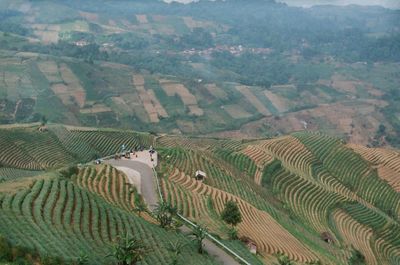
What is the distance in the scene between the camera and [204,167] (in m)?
56.9

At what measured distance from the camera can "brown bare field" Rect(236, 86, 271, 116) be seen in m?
165

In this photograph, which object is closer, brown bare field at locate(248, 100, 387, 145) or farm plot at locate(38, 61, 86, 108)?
farm plot at locate(38, 61, 86, 108)

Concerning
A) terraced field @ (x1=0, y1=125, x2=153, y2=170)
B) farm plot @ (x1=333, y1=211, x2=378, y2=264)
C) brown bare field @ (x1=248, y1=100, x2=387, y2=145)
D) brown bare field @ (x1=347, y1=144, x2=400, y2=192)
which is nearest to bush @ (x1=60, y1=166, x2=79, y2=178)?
terraced field @ (x1=0, y1=125, x2=153, y2=170)

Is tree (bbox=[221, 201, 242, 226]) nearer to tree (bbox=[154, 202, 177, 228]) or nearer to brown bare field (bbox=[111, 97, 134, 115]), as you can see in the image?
tree (bbox=[154, 202, 177, 228])

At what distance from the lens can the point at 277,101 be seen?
178 metres

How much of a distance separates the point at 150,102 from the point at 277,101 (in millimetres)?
50950

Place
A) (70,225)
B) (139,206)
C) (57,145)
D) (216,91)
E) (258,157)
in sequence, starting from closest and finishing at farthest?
(70,225) → (139,206) → (258,157) → (57,145) → (216,91)

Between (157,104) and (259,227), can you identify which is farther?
(157,104)

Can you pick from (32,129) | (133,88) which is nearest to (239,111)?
(133,88)

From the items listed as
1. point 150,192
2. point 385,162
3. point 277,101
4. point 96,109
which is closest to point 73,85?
point 96,109

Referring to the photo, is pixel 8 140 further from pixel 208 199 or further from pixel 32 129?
pixel 208 199

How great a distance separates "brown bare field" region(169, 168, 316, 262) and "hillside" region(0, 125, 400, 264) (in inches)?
5.5

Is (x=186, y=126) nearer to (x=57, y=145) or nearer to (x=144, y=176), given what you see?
(x=57, y=145)

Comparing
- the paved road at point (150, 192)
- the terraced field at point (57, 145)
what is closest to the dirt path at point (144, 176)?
the paved road at point (150, 192)
